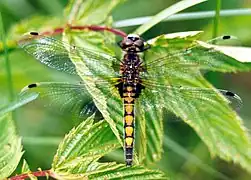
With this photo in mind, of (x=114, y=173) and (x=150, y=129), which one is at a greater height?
(x=150, y=129)

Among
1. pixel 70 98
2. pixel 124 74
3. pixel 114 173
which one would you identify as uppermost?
pixel 124 74

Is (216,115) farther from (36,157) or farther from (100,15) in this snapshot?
(36,157)

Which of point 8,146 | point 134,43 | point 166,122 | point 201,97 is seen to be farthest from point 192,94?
point 166,122

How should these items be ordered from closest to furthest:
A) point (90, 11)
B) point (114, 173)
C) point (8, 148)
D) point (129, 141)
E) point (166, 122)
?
point (114, 173) < point (8, 148) < point (129, 141) < point (90, 11) < point (166, 122)

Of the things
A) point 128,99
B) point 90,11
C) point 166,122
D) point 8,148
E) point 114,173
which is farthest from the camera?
point 166,122

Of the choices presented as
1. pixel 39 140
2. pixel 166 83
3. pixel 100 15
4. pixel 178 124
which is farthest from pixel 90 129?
pixel 178 124

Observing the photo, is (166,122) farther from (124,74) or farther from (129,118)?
(129,118)

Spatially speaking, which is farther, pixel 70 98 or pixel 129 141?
pixel 70 98
